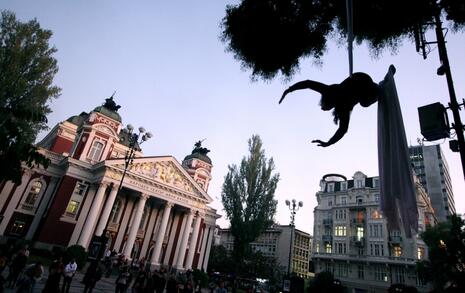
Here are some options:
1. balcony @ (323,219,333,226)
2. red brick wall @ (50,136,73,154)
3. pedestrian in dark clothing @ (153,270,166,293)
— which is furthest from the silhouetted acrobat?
balcony @ (323,219,333,226)

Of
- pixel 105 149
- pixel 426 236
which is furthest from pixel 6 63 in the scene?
pixel 426 236

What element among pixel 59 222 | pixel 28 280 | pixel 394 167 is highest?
pixel 394 167

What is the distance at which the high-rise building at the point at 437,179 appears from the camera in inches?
2817

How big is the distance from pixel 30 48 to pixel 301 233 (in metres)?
74.8

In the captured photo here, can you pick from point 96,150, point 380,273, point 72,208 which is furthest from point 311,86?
point 380,273

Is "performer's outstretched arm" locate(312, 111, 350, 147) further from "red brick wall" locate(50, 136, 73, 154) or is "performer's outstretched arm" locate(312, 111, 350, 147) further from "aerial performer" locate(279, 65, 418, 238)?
"red brick wall" locate(50, 136, 73, 154)

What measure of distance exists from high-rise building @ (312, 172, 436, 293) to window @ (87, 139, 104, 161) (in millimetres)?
30751

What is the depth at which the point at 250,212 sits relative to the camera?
96.1ft

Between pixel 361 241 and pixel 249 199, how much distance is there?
1085 inches

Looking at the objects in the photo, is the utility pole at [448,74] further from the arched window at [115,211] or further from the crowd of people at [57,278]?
the arched window at [115,211]

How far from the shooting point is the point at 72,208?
31.1 metres

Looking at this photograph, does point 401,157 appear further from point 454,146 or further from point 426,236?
point 426,236

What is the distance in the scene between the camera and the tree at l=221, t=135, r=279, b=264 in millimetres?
28609

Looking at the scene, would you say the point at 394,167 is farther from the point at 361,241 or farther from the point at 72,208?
the point at 361,241
